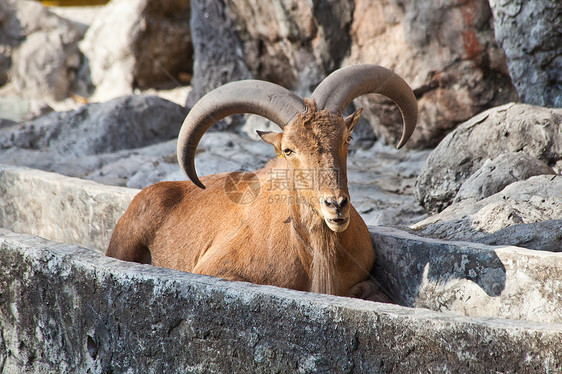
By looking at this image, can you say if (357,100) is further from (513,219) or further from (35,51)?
(35,51)

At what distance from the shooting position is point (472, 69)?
27.5 ft

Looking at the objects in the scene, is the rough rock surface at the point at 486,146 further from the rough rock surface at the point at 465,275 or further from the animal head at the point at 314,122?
the animal head at the point at 314,122

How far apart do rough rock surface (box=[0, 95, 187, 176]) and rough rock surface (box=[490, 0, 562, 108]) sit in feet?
19.1

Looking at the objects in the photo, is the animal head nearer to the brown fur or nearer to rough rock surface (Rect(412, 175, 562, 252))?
the brown fur

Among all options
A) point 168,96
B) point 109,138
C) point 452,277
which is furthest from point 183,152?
point 168,96

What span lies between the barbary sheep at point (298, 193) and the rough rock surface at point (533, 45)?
2692 mm

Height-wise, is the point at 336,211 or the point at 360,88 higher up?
the point at 360,88

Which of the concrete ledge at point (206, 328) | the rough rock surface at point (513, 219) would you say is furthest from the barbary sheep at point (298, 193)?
the concrete ledge at point (206, 328)

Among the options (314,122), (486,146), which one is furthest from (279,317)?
(486,146)

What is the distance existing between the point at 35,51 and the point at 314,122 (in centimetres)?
1251

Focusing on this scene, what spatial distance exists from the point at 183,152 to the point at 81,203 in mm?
1941

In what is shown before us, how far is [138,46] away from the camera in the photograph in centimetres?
1398

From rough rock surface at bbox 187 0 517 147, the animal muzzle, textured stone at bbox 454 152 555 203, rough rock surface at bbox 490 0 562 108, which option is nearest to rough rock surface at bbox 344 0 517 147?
rough rock surface at bbox 187 0 517 147

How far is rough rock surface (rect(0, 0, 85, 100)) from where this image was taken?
14.5 m
